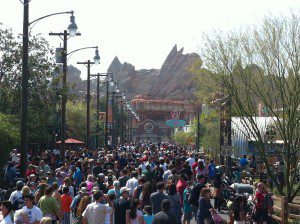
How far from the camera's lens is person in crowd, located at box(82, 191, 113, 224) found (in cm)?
1311

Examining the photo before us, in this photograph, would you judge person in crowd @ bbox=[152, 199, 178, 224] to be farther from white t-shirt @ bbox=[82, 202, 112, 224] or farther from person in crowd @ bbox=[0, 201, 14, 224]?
person in crowd @ bbox=[0, 201, 14, 224]

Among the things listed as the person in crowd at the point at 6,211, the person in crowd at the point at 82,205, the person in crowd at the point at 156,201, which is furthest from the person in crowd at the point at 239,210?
the person in crowd at the point at 6,211

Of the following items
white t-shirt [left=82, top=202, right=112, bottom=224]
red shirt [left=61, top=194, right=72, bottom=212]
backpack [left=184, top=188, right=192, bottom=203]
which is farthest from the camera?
backpack [left=184, top=188, right=192, bottom=203]

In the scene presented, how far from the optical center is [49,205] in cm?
1370

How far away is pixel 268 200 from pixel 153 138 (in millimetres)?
148930

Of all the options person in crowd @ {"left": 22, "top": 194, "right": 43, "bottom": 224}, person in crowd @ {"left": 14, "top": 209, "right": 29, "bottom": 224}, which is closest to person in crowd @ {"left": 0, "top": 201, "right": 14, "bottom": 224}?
person in crowd @ {"left": 14, "top": 209, "right": 29, "bottom": 224}

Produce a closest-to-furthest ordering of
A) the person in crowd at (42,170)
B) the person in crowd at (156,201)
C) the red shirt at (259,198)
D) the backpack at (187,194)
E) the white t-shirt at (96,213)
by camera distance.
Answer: the white t-shirt at (96,213), the person in crowd at (156,201), the red shirt at (259,198), the backpack at (187,194), the person in crowd at (42,170)

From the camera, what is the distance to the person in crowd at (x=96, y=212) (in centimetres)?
1311

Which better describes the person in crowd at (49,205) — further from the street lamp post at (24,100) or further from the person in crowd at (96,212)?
the street lamp post at (24,100)

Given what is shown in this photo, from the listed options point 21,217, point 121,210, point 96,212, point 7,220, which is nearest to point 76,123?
point 121,210

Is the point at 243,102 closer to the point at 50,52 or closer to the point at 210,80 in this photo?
the point at 210,80

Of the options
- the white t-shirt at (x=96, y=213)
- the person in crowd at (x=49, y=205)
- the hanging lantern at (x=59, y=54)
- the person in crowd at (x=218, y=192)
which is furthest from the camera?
the hanging lantern at (x=59, y=54)

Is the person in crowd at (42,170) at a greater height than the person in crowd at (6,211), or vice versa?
the person in crowd at (42,170)

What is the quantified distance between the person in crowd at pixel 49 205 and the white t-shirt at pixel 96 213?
2.41ft
